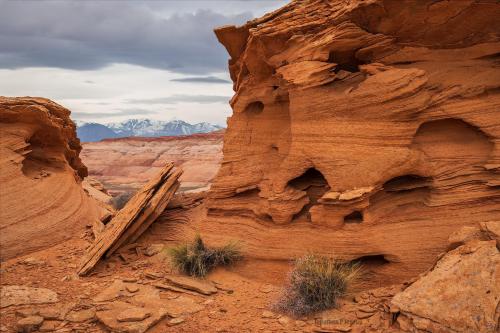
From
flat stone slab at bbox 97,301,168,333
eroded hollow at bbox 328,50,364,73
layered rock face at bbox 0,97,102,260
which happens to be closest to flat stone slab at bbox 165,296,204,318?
flat stone slab at bbox 97,301,168,333

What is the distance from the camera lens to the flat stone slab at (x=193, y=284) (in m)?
7.24

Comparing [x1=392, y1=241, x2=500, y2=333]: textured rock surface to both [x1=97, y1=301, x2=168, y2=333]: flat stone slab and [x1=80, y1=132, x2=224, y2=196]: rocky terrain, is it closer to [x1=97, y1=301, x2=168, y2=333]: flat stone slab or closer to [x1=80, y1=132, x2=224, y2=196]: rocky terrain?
[x1=97, y1=301, x2=168, y2=333]: flat stone slab

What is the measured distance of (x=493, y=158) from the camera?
657 centimetres

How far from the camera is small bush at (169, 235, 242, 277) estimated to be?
789cm

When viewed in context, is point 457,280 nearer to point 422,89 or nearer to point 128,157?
point 422,89

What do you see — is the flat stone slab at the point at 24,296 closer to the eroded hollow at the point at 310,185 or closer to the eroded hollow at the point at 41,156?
the eroded hollow at the point at 41,156

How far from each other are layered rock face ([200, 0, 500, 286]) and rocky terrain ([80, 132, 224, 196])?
32853 millimetres

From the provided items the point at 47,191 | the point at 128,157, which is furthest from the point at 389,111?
the point at 128,157

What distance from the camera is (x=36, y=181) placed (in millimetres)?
10531

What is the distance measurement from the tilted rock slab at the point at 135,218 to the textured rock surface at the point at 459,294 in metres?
6.00

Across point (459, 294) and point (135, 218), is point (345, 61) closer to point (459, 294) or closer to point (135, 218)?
point (459, 294)

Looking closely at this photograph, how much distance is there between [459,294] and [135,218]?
6.83 meters

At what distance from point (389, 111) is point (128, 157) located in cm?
5508

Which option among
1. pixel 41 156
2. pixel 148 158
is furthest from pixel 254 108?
pixel 148 158
